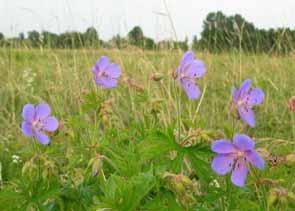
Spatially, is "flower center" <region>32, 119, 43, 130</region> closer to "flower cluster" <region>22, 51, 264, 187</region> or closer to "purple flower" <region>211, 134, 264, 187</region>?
"flower cluster" <region>22, 51, 264, 187</region>

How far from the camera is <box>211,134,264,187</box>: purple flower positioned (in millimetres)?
827

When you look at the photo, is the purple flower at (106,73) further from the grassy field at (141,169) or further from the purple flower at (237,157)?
the purple flower at (237,157)

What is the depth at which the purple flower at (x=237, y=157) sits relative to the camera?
827 mm

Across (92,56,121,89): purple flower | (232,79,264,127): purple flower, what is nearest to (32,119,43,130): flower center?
(92,56,121,89): purple flower

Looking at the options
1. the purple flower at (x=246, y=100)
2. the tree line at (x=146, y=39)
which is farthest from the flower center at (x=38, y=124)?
the tree line at (x=146, y=39)

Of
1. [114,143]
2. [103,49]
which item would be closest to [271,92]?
[103,49]

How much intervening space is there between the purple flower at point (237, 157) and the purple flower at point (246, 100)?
0.10 m

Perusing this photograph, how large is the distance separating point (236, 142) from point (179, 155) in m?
0.15

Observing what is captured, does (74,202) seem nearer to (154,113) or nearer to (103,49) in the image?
(154,113)

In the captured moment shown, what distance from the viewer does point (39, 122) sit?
1.09m

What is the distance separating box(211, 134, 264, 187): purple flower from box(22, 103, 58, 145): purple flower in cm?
36

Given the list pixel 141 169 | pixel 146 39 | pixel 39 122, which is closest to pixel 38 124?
pixel 39 122

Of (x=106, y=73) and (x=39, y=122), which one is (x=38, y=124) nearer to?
(x=39, y=122)

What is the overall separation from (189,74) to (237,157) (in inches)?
9.5
